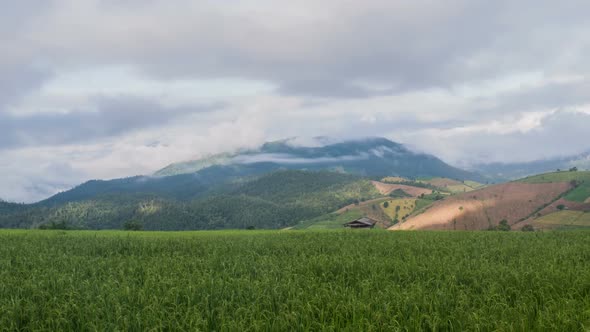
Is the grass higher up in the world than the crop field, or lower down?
lower down

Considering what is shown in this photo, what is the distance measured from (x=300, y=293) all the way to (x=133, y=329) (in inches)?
178

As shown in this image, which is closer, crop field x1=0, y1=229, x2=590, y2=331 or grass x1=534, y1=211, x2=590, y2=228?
crop field x1=0, y1=229, x2=590, y2=331

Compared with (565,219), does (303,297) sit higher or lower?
higher

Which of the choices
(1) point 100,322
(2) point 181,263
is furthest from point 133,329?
(2) point 181,263

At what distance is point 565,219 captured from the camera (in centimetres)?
18725

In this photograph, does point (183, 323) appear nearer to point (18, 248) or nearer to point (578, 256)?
point (578, 256)

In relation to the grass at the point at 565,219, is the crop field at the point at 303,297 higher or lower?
higher

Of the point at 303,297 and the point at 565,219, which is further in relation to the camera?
the point at 565,219

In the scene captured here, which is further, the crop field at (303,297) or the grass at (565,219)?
the grass at (565,219)

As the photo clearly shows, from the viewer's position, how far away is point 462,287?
14305mm

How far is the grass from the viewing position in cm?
17912

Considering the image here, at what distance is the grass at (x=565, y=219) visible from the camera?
179 meters

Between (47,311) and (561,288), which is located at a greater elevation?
(47,311)

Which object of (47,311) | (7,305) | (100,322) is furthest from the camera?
(7,305)
